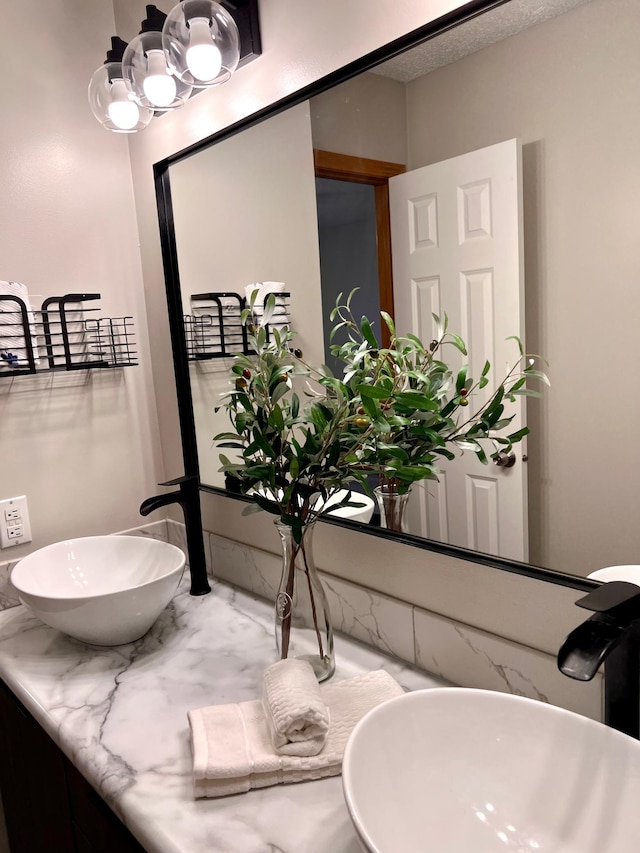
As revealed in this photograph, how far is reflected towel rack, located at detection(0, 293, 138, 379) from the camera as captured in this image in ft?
4.88

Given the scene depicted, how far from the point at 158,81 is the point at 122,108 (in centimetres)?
14

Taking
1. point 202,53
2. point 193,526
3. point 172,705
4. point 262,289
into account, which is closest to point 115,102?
point 202,53

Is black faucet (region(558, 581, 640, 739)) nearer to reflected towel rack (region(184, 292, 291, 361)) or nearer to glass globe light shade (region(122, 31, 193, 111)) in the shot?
reflected towel rack (region(184, 292, 291, 361))

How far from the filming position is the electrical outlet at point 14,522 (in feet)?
5.10

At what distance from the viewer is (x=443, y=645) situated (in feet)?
3.56

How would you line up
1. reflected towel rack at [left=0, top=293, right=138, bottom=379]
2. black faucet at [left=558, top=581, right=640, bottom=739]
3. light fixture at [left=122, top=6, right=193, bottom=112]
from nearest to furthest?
black faucet at [left=558, top=581, right=640, bottom=739] → light fixture at [left=122, top=6, right=193, bottom=112] → reflected towel rack at [left=0, top=293, right=138, bottom=379]

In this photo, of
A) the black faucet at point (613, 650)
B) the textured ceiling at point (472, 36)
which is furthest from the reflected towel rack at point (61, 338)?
the black faucet at point (613, 650)

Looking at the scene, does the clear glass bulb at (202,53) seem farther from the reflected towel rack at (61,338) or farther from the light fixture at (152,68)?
the reflected towel rack at (61,338)

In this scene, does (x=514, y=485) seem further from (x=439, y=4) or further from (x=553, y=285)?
(x=439, y=4)

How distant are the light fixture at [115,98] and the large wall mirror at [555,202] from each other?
48cm

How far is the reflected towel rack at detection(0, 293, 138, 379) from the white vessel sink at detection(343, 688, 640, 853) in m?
1.16

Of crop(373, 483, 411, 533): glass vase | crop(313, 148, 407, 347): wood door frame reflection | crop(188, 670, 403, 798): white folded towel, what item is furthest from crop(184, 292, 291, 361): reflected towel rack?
crop(188, 670, 403, 798): white folded towel

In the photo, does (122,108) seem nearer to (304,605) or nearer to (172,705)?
(304,605)

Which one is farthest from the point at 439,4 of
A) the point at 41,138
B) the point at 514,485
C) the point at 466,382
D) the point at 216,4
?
the point at 41,138
